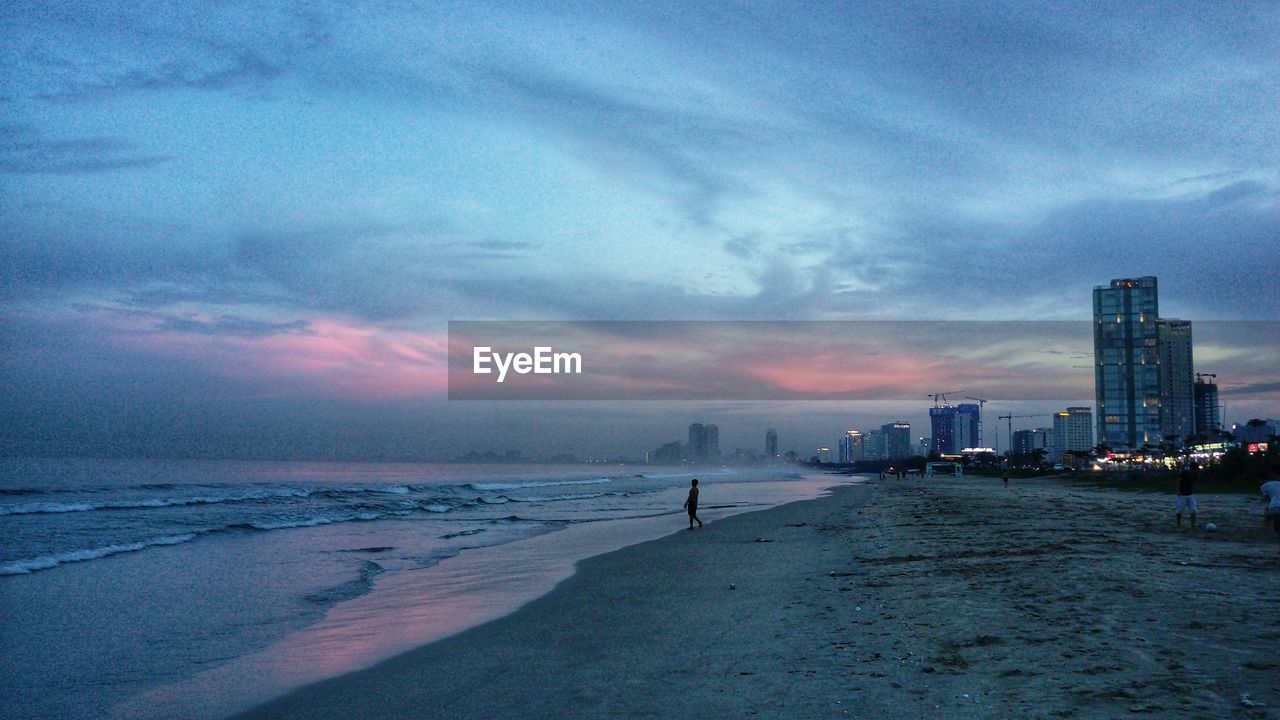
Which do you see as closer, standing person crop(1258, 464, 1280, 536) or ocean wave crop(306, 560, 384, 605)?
ocean wave crop(306, 560, 384, 605)

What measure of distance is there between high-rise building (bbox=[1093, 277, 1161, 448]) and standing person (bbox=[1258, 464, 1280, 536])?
156750mm

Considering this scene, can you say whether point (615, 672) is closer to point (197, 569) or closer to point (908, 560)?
point (908, 560)

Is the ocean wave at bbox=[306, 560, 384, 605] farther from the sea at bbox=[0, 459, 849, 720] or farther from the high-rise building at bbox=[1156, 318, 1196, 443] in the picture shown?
the high-rise building at bbox=[1156, 318, 1196, 443]

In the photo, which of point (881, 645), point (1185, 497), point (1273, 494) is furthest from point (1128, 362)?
point (881, 645)

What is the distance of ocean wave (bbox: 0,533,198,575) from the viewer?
1691 centimetres

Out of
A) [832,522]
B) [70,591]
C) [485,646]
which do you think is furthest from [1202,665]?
Result: [832,522]

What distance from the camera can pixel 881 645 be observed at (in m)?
8.03

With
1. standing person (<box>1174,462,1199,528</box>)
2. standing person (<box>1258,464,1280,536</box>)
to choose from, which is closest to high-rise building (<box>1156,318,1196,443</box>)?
standing person (<box>1174,462,1199,528</box>)

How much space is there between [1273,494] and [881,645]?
14.2m

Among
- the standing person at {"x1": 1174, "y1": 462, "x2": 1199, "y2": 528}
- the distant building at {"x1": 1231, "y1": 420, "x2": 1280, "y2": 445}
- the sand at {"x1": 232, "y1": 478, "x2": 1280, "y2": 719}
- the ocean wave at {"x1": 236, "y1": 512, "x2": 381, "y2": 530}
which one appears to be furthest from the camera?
the distant building at {"x1": 1231, "y1": 420, "x2": 1280, "y2": 445}

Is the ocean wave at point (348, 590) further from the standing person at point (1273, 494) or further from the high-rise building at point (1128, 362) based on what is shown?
the high-rise building at point (1128, 362)

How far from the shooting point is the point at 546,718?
6.23m

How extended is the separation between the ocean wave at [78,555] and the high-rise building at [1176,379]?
179m

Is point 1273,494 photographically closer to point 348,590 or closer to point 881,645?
point 881,645
